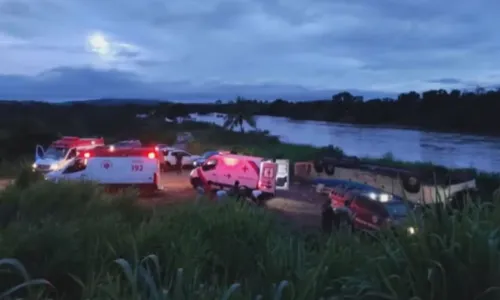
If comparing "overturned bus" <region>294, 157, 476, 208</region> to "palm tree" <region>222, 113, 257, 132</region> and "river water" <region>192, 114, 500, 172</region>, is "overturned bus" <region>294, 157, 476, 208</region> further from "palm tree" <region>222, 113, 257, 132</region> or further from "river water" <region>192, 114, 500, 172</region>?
"palm tree" <region>222, 113, 257, 132</region>

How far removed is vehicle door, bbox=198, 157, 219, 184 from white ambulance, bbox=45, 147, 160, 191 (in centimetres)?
251

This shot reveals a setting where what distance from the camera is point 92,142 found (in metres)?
38.9

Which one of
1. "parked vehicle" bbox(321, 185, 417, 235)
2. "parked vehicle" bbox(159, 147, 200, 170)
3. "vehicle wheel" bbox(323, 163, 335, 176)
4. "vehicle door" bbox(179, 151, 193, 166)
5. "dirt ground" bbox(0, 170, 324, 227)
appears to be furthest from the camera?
"vehicle door" bbox(179, 151, 193, 166)

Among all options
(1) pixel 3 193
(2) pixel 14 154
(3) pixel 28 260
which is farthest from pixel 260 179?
(2) pixel 14 154

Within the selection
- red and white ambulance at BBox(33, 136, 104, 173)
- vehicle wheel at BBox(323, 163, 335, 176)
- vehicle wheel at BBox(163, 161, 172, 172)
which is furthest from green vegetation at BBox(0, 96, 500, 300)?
vehicle wheel at BBox(163, 161, 172, 172)

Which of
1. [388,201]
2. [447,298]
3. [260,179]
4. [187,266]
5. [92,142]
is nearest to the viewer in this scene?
[447,298]

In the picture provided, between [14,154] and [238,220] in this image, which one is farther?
[14,154]

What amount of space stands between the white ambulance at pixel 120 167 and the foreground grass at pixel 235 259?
1807 centimetres

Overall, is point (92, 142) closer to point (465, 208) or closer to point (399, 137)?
point (465, 208)

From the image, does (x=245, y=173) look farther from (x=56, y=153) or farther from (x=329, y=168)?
(x=56, y=153)

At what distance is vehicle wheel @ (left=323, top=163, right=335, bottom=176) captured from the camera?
97.7 ft

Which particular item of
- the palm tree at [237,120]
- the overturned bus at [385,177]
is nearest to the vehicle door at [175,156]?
the overturned bus at [385,177]

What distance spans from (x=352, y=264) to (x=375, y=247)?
429 mm

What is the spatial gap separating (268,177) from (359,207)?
8952 millimetres
